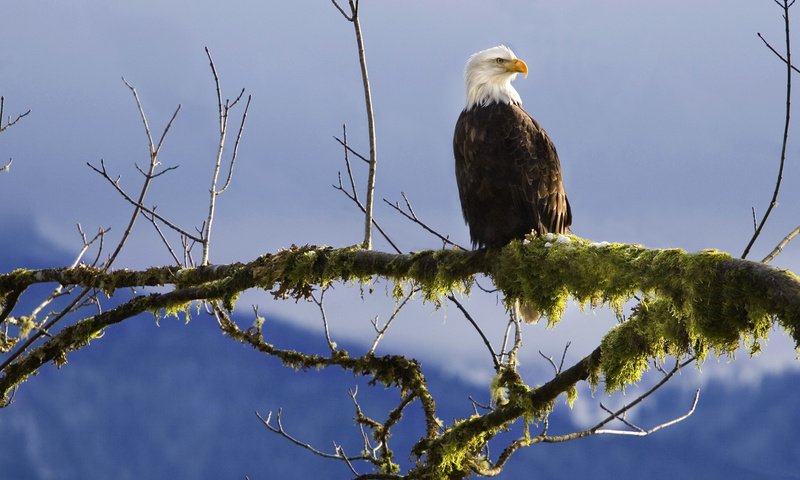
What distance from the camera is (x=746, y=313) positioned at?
3469mm

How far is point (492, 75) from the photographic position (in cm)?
668

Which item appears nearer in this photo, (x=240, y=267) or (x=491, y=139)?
(x=240, y=267)

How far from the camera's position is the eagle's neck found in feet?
20.9

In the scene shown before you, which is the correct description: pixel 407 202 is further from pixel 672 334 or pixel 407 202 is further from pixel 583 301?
pixel 672 334

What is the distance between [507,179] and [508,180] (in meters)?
0.01

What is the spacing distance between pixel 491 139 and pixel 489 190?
38 centimetres

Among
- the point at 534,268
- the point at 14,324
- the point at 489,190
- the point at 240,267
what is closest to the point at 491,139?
the point at 489,190

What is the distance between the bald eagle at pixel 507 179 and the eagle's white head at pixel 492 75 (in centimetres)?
23

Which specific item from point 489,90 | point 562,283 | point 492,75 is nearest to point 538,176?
point 489,90

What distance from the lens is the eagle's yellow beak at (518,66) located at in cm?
673

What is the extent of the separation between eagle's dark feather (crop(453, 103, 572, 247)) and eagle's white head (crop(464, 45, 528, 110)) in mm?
420

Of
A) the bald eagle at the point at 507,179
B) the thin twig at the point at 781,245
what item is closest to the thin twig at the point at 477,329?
the bald eagle at the point at 507,179

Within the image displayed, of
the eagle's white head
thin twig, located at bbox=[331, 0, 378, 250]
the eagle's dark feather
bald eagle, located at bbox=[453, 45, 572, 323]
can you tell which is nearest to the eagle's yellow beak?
the eagle's white head

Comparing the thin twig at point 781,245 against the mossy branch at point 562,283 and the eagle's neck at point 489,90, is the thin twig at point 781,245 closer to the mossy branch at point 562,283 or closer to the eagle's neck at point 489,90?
the mossy branch at point 562,283
